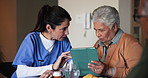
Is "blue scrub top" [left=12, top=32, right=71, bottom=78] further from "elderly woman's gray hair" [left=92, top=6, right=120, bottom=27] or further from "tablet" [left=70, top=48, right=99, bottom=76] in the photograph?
"elderly woman's gray hair" [left=92, top=6, right=120, bottom=27]

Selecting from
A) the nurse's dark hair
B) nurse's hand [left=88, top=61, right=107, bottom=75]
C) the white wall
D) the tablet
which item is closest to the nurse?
the nurse's dark hair

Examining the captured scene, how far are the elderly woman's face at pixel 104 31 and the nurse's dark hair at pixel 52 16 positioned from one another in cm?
31

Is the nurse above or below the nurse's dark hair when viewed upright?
below

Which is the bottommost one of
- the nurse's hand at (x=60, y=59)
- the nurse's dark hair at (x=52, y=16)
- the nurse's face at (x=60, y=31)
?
the nurse's hand at (x=60, y=59)

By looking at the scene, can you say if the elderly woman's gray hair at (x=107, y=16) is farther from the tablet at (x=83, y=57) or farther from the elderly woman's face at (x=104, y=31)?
the tablet at (x=83, y=57)

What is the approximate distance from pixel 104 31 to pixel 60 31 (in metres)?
0.38

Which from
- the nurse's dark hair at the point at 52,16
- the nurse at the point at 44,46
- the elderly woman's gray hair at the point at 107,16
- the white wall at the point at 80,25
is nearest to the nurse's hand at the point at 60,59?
the nurse at the point at 44,46

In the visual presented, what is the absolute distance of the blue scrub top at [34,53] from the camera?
1.85 meters

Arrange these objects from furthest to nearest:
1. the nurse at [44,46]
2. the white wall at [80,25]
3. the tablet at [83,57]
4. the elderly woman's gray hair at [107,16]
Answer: the white wall at [80,25]
the nurse at [44,46]
the elderly woman's gray hair at [107,16]
the tablet at [83,57]

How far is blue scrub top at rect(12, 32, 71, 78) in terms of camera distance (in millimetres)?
1849

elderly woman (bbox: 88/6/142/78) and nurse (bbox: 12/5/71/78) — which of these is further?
nurse (bbox: 12/5/71/78)

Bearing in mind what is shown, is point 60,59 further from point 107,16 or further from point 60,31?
point 107,16

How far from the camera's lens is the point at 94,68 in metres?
1.56

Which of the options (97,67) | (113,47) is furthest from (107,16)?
(97,67)
